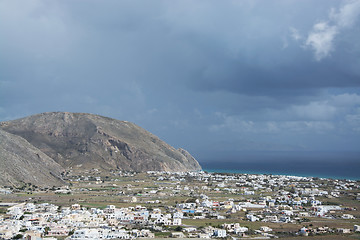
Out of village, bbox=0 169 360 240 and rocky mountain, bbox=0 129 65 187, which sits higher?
rocky mountain, bbox=0 129 65 187

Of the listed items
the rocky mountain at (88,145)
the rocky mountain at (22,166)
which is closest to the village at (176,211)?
the rocky mountain at (22,166)

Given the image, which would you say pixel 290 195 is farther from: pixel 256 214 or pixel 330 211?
pixel 256 214

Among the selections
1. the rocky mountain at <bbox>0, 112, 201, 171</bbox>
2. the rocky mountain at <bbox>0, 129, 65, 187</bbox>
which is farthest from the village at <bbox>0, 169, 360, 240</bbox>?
the rocky mountain at <bbox>0, 112, 201, 171</bbox>

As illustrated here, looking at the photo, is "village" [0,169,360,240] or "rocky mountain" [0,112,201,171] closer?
"village" [0,169,360,240]

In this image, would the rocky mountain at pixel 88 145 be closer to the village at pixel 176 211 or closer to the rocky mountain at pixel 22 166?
the rocky mountain at pixel 22 166

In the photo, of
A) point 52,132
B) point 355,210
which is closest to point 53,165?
point 52,132

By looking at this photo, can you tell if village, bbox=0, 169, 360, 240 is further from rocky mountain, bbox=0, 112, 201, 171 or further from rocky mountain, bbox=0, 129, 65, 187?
rocky mountain, bbox=0, 112, 201, 171
